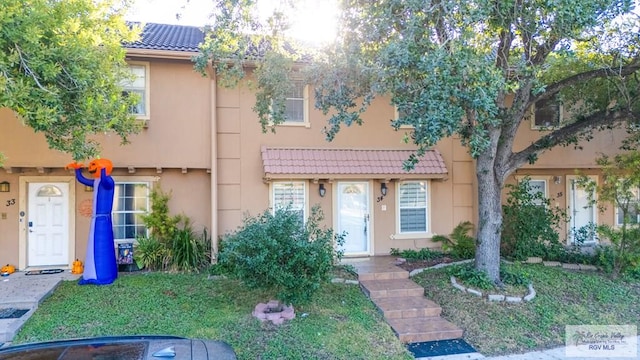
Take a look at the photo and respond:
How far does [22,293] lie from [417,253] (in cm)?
906

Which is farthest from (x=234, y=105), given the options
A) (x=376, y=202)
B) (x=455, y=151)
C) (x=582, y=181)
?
Result: (x=582, y=181)

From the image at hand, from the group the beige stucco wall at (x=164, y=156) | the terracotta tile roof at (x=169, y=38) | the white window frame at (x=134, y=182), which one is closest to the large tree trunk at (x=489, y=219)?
the beige stucco wall at (x=164, y=156)

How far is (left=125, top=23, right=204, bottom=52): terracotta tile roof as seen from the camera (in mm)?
9281

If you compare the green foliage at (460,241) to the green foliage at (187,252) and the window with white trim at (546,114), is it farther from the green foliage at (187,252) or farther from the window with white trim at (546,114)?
the green foliage at (187,252)

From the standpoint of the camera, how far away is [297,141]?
10.3 m

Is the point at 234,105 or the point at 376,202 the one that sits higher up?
the point at 234,105

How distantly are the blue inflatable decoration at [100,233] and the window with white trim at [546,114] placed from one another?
1207cm

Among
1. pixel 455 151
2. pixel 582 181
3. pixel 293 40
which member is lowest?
pixel 582 181

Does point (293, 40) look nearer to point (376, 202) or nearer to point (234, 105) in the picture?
point (234, 105)

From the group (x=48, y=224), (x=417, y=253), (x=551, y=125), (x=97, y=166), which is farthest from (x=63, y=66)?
(x=551, y=125)

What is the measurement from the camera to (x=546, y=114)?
476 inches

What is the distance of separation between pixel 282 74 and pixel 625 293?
27.6ft

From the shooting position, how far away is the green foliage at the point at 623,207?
8.54 meters

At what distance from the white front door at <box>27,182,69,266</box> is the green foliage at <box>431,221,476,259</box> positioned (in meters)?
9.94
